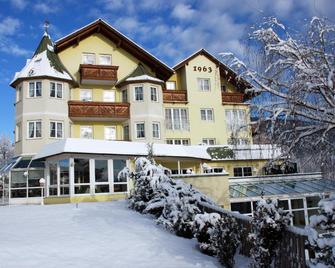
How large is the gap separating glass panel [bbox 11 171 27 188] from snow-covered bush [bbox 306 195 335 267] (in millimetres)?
21769

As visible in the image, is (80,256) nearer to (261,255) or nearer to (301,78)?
(261,255)

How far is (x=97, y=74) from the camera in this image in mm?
31297

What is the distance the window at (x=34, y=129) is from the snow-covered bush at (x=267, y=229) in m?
22.2

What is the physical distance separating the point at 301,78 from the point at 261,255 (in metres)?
4.09

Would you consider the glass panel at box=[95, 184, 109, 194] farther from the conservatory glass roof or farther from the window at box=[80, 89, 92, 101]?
the window at box=[80, 89, 92, 101]

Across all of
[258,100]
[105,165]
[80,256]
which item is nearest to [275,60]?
[258,100]

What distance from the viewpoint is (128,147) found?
78.5ft

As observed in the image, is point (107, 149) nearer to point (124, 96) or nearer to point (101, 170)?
point (101, 170)

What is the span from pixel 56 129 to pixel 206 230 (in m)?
20.2

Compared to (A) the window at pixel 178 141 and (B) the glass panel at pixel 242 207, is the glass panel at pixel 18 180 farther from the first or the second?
(B) the glass panel at pixel 242 207

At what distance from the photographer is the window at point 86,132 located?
103ft

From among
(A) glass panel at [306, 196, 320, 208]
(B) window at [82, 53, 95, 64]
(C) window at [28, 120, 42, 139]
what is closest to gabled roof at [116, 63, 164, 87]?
(B) window at [82, 53, 95, 64]

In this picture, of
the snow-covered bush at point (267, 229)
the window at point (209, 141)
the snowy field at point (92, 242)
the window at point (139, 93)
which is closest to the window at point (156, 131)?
the window at point (139, 93)

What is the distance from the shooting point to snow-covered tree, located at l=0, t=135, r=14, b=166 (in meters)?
70.7
